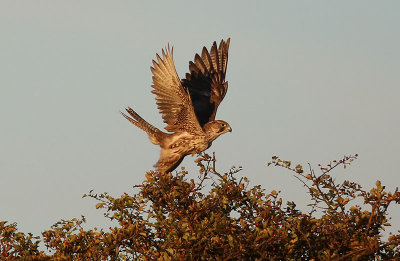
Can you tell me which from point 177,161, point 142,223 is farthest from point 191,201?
point 177,161

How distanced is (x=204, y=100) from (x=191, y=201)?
587 centimetres

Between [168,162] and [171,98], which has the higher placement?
[171,98]

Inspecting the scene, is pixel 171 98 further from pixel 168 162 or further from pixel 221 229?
pixel 221 229

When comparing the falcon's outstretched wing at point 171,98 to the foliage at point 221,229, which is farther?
the falcon's outstretched wing at point 171,98

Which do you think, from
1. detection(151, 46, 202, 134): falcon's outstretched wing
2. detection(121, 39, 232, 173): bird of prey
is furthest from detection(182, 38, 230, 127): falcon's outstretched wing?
detection(151, 46, 202, 134): falcon's outstretched wing

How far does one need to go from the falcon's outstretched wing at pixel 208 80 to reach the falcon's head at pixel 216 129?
1.22 metres

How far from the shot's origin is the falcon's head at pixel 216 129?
14117 millimetres

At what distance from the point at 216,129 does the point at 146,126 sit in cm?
164

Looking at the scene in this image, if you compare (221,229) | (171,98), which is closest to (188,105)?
(171,98)

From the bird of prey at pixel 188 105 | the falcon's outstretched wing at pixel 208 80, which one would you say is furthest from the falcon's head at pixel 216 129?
the falcon's outstretched wing at pixel 208 80

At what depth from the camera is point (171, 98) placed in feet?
47.7

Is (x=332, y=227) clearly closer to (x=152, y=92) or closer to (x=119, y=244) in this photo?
A: (x=119, y=244)

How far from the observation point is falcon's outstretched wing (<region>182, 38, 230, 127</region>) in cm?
1552

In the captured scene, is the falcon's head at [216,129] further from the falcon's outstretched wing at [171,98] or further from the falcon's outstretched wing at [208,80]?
the falcon's outstretched wing at [208,80]
